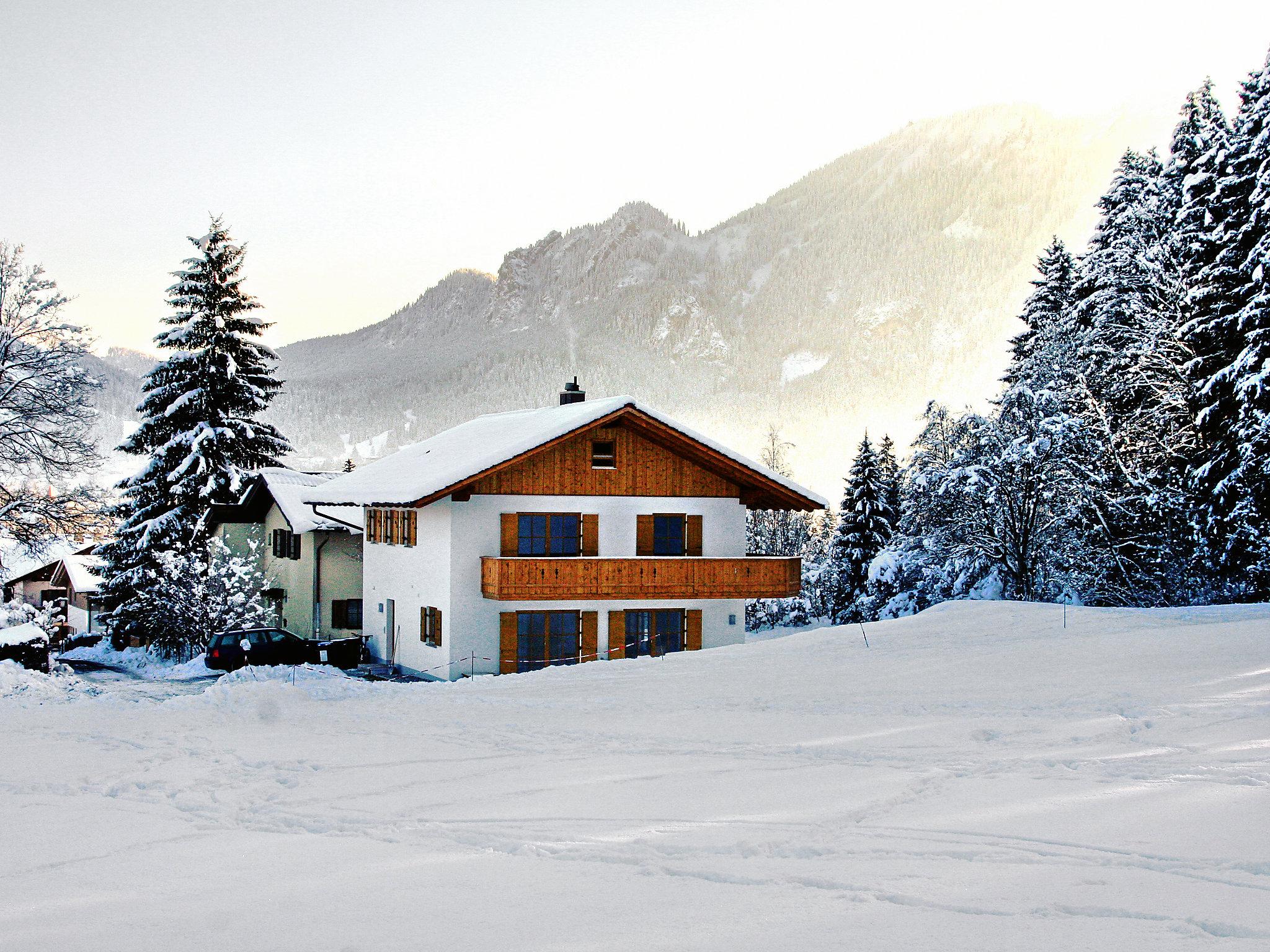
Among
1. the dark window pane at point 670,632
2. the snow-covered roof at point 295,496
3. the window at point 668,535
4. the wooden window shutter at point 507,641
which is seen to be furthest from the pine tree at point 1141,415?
the snow-covered roof at point 295,496

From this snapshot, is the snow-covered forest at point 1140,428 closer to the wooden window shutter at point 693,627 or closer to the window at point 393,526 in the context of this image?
the wooden window shutter at point 693,627

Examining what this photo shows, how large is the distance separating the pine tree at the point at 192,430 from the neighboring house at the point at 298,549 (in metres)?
1.29

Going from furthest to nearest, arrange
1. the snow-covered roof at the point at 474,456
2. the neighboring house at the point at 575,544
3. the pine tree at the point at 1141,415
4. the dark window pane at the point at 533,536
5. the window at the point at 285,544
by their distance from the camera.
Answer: the window at the point at 285,544 < the pine tree at the point at 1141,415 < the dark window pane at the point at 533,536 < the neighboring house at the point at 575,544 < the snow-covered roof at the point at 474,456

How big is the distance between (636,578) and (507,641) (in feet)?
12.1

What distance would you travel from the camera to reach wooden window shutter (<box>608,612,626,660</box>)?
27.8 meters

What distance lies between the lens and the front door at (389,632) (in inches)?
1219

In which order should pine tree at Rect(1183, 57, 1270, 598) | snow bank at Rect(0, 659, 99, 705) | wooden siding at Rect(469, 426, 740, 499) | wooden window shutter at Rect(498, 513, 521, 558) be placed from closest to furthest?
1. snow bank at Rect(0, 659, 99, 705)
2. pine tree at Rect(1183, 57, 1270, 598)
3. wooden window shutter at Rect(498, 513, 521, 558)
4. wooden siding at Rect(469, 426, 740, 499)

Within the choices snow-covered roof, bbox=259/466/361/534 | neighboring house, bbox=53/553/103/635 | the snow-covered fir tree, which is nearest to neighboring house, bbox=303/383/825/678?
snow-covered roof, bbox=259/466/361/534

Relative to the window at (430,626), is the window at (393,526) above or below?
above

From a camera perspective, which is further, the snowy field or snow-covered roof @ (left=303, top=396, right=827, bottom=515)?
snow-covered roof @ (left=303, top=396, right=827, bottom=515)

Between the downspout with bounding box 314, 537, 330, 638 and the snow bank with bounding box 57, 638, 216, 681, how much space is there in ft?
14.0

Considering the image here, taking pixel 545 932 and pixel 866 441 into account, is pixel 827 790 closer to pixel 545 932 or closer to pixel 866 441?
pixel 545 932

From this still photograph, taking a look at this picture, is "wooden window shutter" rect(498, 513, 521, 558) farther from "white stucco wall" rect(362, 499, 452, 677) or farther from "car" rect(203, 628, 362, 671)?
"car" rect(203, 628, 362, 671)

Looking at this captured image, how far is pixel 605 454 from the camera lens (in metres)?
28.6
